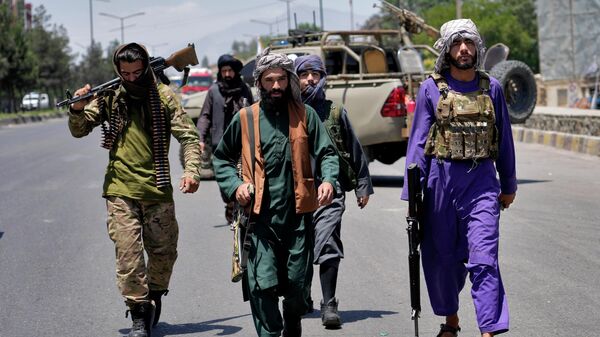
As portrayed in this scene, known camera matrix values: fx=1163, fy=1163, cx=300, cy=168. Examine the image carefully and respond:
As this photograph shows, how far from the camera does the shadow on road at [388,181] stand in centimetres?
1658

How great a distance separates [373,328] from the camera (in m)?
7.16

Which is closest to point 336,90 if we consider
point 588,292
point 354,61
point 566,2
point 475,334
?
point 354,61

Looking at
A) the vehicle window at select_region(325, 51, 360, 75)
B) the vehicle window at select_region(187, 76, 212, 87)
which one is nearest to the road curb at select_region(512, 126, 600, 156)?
the vehicle window at select_region(325, 51, 360, 75)

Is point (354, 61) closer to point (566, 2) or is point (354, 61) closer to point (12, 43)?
point (566, 2)

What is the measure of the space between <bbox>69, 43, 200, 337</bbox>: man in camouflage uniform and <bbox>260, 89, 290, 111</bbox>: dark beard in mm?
972

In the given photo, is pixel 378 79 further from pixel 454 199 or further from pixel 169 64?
pixel 454 199

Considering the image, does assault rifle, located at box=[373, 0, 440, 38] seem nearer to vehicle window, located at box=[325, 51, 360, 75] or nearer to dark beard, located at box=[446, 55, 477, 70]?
vehicle window, located at box=[325, 51, 360, 75]

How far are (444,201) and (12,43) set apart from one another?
5377 centimetres

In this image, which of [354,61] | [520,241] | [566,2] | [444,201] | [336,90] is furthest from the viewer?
[566,2]

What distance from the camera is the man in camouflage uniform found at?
673cm

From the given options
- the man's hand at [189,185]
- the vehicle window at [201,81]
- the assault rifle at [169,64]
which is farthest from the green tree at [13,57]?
the man's hand at [189,185]

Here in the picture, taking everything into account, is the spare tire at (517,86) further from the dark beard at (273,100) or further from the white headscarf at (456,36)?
the dark beard at (273,100)

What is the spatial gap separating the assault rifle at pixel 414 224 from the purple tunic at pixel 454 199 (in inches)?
3.2

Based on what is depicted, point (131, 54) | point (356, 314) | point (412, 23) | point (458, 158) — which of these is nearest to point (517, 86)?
point (412, 23)
